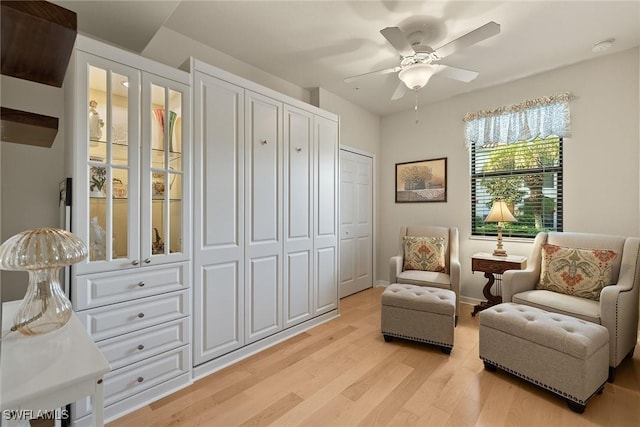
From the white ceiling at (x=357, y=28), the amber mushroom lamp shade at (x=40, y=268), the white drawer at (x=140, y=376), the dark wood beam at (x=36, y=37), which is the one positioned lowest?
the white drawer at (x=140, y=376)

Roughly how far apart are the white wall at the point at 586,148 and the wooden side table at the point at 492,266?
326 mm

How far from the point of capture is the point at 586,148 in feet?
9.87

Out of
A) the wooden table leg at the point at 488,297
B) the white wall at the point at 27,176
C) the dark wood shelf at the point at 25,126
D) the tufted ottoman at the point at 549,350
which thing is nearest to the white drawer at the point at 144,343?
the white wall at the point at 27,176

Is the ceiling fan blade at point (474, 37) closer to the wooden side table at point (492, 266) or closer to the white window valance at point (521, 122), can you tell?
the white window valance at point (521, 122)

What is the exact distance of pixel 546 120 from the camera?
320 cm

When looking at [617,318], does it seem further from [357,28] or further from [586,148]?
[357,28]

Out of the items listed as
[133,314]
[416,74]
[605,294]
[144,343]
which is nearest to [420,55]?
[416,74]

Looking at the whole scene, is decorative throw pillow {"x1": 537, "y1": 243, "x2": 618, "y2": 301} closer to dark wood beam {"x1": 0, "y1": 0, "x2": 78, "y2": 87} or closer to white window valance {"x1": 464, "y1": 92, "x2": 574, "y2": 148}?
white window valance {"x1": 464, "y1": 92, "x2": 574, "y2": 148}

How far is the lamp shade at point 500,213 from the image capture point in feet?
10.4

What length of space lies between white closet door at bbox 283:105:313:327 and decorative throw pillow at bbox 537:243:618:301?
2.19 metres

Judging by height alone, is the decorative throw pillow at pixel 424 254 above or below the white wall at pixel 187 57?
below

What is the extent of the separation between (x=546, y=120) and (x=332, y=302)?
3054 mm

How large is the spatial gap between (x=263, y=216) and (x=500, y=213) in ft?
8.29

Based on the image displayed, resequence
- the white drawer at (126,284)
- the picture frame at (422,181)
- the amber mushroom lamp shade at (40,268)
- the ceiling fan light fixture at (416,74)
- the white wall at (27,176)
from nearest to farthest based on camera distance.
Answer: the amber mushroom lamp shade at (40,268), the white drawer at (126,284), the white wall at (27,176), the ceiling fan light fixture at (416,74), the picture frame at (422,181)
